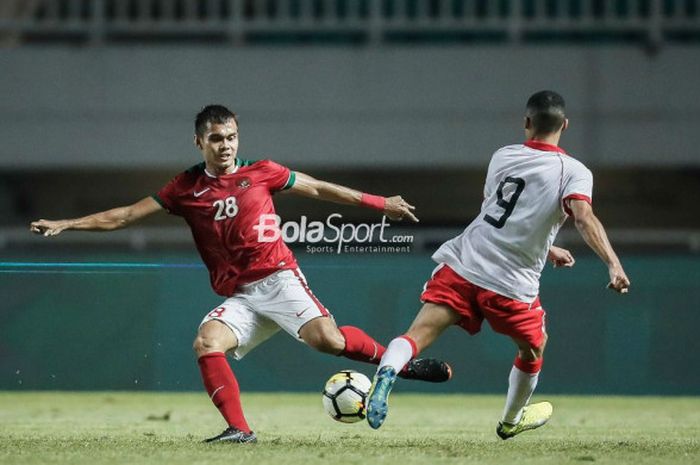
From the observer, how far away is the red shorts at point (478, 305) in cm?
716

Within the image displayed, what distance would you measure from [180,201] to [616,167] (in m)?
9.51

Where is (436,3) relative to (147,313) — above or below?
above

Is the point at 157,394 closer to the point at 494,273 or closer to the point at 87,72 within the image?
the point at 87,72

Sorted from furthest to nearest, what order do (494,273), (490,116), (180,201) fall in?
(490,116) < (180,201) < (494,273)

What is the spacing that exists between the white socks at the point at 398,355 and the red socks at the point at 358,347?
2.57 feet

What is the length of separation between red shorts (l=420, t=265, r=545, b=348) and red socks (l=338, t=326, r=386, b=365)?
0.76 metres

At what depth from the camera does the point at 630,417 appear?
10539 millimetres

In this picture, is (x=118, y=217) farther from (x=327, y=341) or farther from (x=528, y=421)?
(x=528, y=421)

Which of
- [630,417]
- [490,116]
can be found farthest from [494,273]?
[490,116]

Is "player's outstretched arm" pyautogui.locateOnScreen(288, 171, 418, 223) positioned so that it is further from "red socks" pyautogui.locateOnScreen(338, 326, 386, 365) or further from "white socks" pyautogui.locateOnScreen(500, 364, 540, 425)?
"white socks" pyautogui.locateOnScreen(500, 364, 540, 425)

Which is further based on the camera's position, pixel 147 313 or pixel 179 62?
pixel 179 62

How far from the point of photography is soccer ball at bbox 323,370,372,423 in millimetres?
7457

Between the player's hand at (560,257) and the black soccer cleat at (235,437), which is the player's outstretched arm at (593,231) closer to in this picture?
the player's hand at (560,257)

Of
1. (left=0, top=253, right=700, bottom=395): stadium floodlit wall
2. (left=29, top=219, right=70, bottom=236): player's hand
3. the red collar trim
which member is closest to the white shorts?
(left=29, top=219, right=70, bottom=236): player's hand
